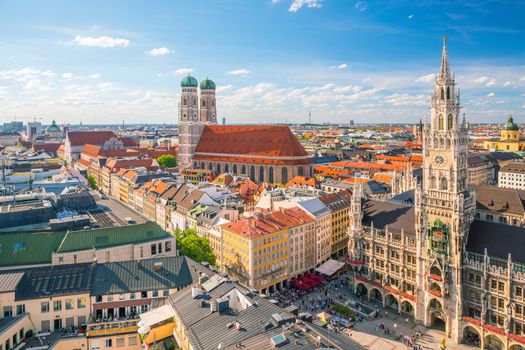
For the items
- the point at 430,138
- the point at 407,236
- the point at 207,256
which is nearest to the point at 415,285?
the point at 407,236

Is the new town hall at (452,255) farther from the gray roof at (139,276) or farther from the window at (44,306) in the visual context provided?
the window at (44,306)

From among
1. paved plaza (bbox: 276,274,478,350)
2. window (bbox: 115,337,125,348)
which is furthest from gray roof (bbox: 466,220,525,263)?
window (bbox: 115,337,125,348)

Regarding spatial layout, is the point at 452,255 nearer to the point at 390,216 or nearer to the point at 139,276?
the point at 390,216

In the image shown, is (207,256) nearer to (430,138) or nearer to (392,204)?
(392,204)

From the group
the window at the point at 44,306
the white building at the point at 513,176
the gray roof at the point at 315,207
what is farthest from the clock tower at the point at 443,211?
the white building at the point at 513,176

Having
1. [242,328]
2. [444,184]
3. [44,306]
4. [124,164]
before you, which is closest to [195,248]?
[44,306]

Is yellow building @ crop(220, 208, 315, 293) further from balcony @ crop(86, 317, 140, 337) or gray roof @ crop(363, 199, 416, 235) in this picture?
balcony @ crop(86, 317, 140, 337)
